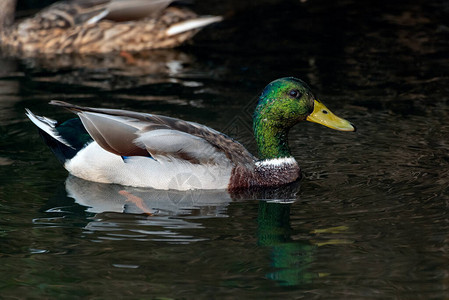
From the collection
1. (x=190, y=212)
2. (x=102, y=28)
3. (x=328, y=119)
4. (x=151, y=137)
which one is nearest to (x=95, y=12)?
(x=102, y=28)

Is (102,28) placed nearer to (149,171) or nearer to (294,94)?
(149,171)

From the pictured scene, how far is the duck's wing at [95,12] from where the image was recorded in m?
11.8

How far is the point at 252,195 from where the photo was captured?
7.01 m

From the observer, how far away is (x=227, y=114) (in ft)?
29.0

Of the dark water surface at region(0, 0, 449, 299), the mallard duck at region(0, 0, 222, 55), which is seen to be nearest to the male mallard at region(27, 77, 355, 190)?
the dark water surface at region(0, 0, 449, 299)

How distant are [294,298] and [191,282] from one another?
0.64 m

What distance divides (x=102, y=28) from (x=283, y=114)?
524 centimetres

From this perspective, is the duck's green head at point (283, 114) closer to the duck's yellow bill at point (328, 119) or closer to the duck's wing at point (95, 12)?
the duck's yellow bill at point (328, 119)

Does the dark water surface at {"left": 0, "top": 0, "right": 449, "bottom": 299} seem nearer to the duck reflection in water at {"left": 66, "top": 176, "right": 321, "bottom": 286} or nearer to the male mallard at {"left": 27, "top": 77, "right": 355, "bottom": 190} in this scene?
the duck reflection in water at {"left": 66, "top": 176, "right": 321, "bottom": 286}

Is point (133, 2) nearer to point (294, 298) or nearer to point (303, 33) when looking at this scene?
point (303, 33)

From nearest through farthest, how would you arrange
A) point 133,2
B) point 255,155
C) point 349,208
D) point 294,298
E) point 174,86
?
point 294,298
point 349,208
point 255,155
point 174,86
point 133,2

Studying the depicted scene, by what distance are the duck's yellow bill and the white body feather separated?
2.76ft

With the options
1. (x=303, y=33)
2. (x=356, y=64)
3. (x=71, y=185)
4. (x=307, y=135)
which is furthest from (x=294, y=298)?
(x=303, y=33)

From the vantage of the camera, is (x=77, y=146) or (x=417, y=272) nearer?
(x=417, y=272)
